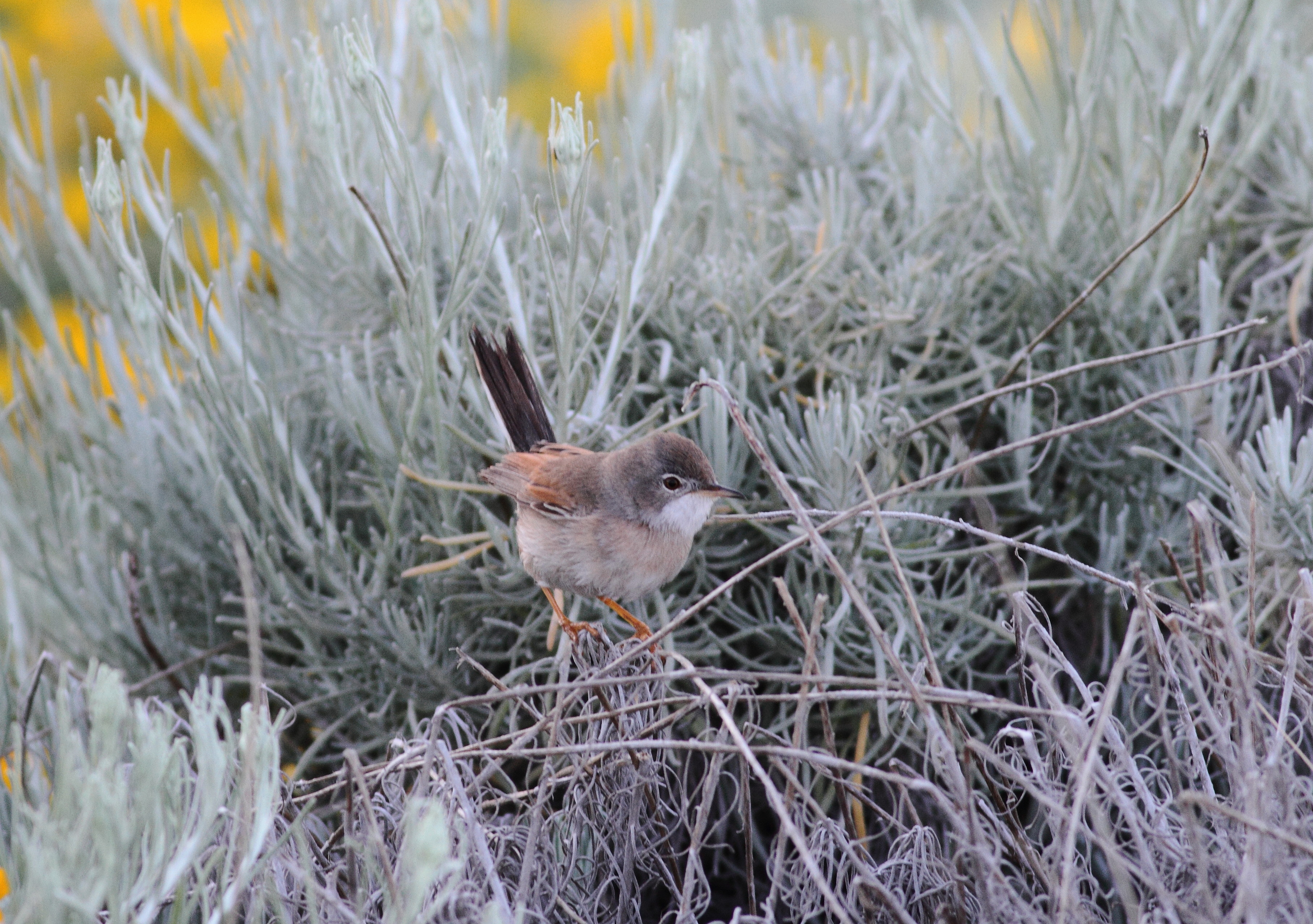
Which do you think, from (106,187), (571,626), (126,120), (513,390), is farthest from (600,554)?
(126,120)

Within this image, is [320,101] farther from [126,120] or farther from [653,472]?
[653,472]

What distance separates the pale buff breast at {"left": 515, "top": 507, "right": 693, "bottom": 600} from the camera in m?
1.95

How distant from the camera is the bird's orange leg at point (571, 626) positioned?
1.89 m

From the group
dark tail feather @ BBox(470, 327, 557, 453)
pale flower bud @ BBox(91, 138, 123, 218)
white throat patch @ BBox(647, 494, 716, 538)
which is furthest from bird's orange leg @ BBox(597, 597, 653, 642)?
pale flower bud @ BBox(91, 138, 123, 218)

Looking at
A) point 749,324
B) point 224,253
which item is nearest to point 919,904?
point 749,324

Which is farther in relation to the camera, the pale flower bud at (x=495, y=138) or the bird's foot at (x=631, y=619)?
the bird's foot at (x=631, y=619)

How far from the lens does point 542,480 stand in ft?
6.75

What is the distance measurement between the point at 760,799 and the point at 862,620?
37 cm

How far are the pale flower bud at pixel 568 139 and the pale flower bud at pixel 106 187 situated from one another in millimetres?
Result: 726

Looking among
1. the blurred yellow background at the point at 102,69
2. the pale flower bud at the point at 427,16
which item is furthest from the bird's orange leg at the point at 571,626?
the blurred yellow background at the point at 102,69

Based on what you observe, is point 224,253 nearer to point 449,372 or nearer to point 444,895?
point 449,372

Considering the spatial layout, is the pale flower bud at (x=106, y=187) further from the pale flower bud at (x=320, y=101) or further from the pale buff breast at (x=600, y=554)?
the pale buff breast at (x=600, y=554)

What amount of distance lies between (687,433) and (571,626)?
544mm

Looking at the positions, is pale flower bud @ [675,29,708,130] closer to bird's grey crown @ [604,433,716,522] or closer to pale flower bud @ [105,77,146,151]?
bird's grey crown @ [604,433,716,522]
